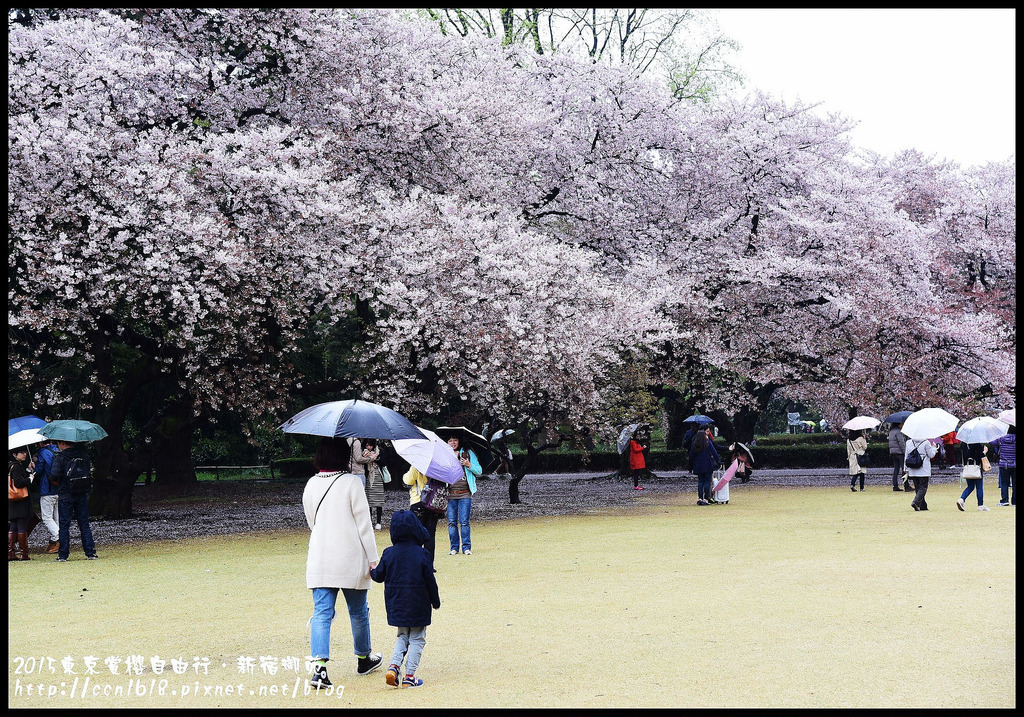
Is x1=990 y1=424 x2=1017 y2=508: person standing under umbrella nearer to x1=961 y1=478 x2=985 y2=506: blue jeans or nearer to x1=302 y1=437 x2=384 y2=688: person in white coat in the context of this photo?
x1=961 y1=478 x2=985 y2=506: blue jeans

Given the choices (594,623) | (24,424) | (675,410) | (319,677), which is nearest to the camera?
(319,677)

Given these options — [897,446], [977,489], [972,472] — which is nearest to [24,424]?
[972,472]

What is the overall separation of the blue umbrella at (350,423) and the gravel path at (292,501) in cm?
1045

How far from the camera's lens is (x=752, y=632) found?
26.9 ft

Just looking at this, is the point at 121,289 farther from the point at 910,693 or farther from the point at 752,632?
the point at 910,693

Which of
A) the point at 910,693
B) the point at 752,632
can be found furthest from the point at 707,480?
the point at 910,693

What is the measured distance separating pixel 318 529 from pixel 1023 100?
4838 millimetres

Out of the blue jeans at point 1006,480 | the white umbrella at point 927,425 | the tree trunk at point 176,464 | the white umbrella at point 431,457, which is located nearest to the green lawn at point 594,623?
the white umbrella at point 431,457

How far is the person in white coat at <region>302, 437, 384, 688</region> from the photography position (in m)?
6.84

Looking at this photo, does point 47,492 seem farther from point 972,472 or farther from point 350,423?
point 972,472

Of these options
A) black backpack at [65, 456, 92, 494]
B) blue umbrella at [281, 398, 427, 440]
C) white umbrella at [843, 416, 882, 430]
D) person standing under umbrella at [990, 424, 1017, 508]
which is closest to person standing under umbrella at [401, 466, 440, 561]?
blue umbrella at [281, 398, 427, 440]

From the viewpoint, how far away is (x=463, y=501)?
14383 mm

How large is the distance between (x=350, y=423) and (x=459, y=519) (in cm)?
732

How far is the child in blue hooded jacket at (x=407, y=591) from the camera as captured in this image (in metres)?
6.65
